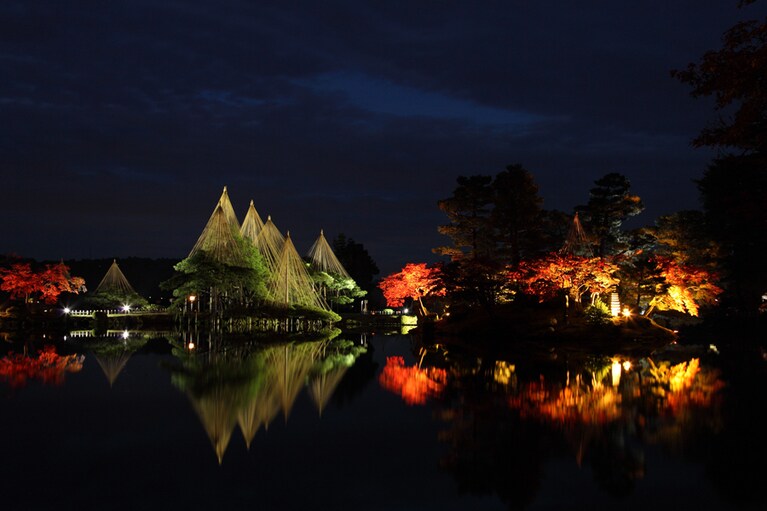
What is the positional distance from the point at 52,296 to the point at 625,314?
3437 centimetres

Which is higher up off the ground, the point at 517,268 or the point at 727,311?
the point at 517,268

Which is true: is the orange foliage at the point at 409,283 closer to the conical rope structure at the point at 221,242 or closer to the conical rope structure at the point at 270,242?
the conical rope structure at the point at 270,242

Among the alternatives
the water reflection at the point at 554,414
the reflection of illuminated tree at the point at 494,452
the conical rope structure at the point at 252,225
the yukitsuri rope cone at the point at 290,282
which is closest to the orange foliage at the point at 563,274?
the water reflection at the point at 554,414

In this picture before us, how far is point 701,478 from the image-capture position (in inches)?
301

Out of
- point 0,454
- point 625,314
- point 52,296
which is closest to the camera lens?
point 0,454

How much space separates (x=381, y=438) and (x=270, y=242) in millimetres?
34145

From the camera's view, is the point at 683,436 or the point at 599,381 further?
the point at 599,381

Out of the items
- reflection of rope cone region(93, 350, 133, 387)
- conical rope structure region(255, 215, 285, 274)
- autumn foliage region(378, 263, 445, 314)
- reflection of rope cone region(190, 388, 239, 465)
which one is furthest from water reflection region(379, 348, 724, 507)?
conical rope structure region(255, 215, 285, 274)

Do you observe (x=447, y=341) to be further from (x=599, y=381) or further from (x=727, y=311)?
(x=727, y=311)

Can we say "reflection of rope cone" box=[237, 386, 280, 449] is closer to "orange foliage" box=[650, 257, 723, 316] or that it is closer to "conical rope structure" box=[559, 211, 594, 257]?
"orange foliage" box=[650, 257, 723, 316]

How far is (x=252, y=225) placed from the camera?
43656 mm

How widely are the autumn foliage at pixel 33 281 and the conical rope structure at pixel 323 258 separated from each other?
16237 millimetres

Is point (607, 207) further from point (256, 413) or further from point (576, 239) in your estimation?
point (256, 413)

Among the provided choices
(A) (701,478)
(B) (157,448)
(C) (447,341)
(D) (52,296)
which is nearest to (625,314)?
(C) (447,341)
